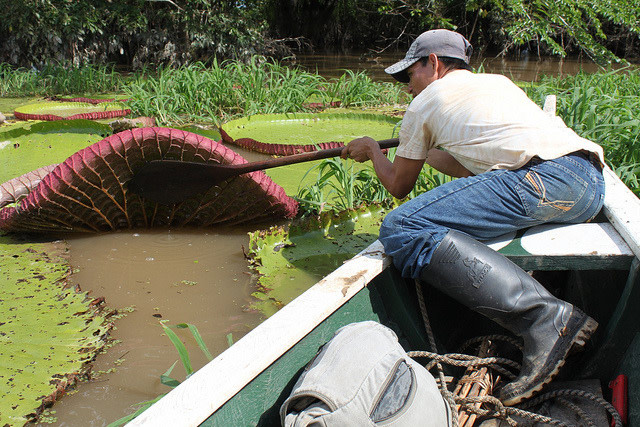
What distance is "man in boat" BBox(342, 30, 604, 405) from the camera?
1.42 metres

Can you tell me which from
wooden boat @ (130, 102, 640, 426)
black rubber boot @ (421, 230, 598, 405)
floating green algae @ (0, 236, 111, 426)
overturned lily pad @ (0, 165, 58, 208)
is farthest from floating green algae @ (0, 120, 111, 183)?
black rubber boot @ (421, 230, 598, 405)

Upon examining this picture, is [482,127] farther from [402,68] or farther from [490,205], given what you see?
[402,68]

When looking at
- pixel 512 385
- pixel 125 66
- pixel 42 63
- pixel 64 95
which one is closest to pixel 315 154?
pixel 512 385

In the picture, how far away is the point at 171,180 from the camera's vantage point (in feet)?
8.07

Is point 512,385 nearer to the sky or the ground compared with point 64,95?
nearer to the ground

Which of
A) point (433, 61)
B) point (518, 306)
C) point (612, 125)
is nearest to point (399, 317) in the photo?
point (518, 306)

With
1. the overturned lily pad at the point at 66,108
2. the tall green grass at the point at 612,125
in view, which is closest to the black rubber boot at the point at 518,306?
the tall green grass at the point at 612,125

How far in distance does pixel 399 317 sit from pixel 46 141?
285 centimetres

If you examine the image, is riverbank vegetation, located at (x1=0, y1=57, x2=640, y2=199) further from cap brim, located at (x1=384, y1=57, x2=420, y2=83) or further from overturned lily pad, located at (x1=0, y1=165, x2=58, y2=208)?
overturned lily pad, located at (x1=0, y1=165, x2=58, y2=208)

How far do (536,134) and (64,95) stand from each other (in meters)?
6.20

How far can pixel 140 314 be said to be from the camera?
84.0 inches

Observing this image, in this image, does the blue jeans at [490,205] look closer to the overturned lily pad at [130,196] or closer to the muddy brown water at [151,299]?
the muddy brown water at [151,299]

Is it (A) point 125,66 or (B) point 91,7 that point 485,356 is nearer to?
(B) point 91,7

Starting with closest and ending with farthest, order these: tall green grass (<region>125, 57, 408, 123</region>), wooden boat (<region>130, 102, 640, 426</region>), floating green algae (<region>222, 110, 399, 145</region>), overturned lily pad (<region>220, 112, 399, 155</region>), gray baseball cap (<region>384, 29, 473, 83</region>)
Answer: wooden boat (<region>130, 102, 640, 426</region>) < gray baseball cap (<region>384, 29, 473, 83</region>) < overturned lily pad (<region>220, 112, 399, 155</region>) < floating green algae (<region>222, 110, 399, 145</region>) < tall green grass (<region>125, 57, 408, 123</region>)
